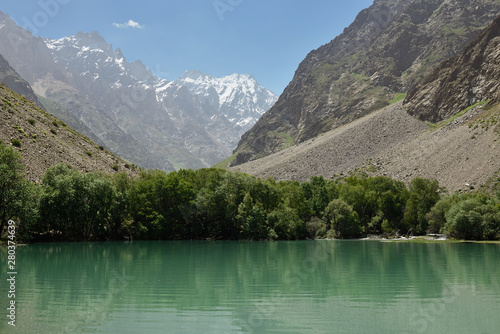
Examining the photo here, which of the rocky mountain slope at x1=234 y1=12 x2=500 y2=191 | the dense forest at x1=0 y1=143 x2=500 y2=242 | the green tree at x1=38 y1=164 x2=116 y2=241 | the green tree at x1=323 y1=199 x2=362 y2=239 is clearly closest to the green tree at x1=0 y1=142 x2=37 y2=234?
the dense forest at x1=0 y1=143 x2=500 y2=242

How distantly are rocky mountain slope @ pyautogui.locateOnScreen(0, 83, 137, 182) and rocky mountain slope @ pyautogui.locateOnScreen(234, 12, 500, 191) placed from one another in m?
75.5

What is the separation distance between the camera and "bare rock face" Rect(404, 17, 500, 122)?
511ft

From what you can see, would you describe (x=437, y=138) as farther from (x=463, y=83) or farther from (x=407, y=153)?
(x=463, y=83)

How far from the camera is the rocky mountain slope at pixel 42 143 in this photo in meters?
73.0

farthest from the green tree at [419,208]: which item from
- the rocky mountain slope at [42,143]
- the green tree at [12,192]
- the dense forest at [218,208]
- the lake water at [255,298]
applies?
the green tree at [12,192]

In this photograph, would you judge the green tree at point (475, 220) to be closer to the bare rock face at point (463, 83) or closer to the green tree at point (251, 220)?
the green tree at point (251, 220)

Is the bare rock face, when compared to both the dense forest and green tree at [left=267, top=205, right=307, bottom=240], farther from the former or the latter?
green tree at [left=267, top=205, right=307, bottom=240]

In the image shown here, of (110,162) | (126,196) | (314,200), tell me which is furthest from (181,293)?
(110,162)

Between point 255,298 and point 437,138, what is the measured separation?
131684 mm

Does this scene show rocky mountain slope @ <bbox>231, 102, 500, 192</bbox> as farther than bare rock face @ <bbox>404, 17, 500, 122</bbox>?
No

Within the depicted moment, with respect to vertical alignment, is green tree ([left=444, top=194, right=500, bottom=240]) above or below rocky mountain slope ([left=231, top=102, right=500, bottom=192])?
below

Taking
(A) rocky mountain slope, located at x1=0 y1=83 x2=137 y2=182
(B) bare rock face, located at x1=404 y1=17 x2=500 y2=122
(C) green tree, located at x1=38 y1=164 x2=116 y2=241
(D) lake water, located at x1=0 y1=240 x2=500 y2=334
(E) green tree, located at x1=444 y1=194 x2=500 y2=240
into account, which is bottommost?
(D) lake water, located at x1=0 y1=240 x2=500 y2=334

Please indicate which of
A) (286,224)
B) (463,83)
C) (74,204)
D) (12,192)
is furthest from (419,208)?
(463,83)

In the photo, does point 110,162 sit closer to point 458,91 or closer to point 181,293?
point 181,293
